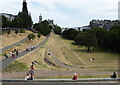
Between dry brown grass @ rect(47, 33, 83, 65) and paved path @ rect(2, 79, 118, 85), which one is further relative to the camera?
dry brown grass @ rect(47, 33, 83, 65)

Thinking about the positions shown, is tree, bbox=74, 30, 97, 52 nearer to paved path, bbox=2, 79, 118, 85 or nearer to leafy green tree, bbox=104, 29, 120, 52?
leafy green tree, bbox=104, 29, 120, 52

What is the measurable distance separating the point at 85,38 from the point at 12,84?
44558 millimetres

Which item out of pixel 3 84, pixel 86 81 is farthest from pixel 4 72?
pixel 86 81

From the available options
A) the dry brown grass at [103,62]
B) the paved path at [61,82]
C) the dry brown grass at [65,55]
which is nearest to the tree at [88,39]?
the dry brown grass at [65,55]

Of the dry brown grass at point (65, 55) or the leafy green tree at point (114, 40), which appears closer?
the leafy green tree at point (114, 40)

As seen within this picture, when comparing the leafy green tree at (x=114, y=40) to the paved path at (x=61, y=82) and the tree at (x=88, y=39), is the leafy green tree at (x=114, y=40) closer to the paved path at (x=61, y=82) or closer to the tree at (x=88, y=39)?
the tree at (x=88, y=39)

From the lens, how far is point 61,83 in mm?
12031

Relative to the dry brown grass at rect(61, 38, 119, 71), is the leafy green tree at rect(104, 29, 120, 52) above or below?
above

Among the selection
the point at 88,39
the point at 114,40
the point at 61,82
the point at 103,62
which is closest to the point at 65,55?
the point at 103,62

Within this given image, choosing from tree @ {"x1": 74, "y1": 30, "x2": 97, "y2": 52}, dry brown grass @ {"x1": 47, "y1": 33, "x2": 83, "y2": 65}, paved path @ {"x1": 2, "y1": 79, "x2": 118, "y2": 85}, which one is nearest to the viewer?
paved path @ {"x1": 2, "y1": 79, "x2": 118, "y2": 85}

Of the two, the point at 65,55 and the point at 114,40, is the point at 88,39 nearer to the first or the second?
the point at 65,55

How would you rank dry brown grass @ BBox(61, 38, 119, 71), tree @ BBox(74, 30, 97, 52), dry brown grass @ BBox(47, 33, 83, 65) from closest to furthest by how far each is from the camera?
dry brown grass @ BBox(61, 38, 119, 71) → dry brown grass @ BBox(47, 33, 83, 65) → tree @ BBox(74, 30, 97, 52)

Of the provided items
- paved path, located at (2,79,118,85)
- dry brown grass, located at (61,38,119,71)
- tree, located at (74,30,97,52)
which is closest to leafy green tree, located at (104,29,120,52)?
dry brown grass, located at (61,38,119,71)

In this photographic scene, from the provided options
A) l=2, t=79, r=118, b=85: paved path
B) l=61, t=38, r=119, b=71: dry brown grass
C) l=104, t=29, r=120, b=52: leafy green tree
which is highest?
l=104, t=29, r=120, b=52: leafy green tree
